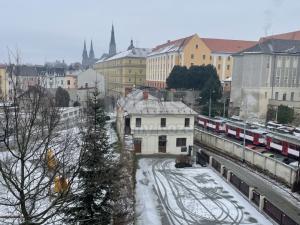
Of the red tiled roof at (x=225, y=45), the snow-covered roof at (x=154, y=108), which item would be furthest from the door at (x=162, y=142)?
the red tiled roof at (x=225, y=45)

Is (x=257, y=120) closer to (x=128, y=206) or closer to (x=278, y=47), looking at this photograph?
(x=278, y=47)

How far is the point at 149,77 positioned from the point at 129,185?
274ft

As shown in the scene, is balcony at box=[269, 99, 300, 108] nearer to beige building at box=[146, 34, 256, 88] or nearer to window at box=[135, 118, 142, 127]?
beige building at box=[146, 34, 256, 88]

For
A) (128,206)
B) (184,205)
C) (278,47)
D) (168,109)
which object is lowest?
(184,205)

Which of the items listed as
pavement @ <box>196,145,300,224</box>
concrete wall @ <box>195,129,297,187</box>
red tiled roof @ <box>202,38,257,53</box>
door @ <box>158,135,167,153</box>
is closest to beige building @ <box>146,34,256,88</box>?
red tiled roof @ <box>202,38,257,53</box>

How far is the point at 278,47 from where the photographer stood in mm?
57562

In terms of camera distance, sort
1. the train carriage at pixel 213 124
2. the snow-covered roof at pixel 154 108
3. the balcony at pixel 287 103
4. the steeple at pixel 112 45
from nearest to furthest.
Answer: the snow-covered roof at pixel 154 108 → the train carriage at pixel 213 124 → the balcony at pixel 287 103 → the steeple at pixel 112 45

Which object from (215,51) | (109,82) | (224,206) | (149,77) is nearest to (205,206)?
(224,206)

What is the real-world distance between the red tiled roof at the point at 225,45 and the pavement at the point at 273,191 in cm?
5975

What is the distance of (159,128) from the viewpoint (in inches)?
1371

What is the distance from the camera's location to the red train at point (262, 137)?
105ft

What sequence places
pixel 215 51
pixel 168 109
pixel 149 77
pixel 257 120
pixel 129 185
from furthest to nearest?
1. pixel 149 77
2. pixel 215 51
3. pixel 257 120
4. pixel 168 109
5. pixel 129 185

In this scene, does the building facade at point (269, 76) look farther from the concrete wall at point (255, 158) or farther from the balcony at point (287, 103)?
the concrete wall at point (255, 158)

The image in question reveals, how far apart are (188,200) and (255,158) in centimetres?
1178
